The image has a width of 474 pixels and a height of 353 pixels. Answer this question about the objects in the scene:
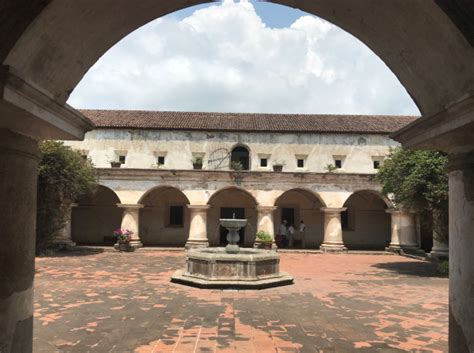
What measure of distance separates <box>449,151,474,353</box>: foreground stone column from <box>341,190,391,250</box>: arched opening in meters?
25.5

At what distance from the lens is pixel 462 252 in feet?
12.0

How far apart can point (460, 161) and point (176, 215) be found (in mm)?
26083

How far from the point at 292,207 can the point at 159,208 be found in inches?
353

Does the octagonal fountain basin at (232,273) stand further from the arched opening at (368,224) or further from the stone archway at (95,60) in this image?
the arched opening at (368,224)

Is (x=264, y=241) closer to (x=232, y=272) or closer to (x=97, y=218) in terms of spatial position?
(x=232, y=272)

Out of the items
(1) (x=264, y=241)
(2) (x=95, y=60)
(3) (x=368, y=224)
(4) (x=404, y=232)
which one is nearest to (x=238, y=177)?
(1) (x=264, y=241)

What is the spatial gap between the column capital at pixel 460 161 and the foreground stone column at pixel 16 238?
147 inches

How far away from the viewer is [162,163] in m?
27.4

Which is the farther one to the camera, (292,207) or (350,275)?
(292,207)

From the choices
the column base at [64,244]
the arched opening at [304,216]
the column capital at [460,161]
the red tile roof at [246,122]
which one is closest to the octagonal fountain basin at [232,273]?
the column capital at [460,161]

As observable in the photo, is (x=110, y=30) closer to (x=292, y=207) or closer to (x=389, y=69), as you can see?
(x=389, y=69)

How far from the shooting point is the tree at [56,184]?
1931cm

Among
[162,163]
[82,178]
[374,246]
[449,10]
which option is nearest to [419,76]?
[449,10]

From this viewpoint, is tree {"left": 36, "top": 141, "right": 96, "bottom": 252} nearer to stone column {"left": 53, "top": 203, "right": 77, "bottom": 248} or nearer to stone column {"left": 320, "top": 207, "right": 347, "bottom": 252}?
stone column {"left": 53, "top": 203, "right": 77, "bottom": 248}
